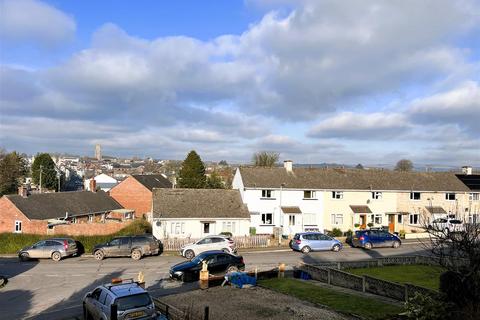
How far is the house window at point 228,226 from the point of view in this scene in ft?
149

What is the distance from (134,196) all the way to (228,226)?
1097 inches

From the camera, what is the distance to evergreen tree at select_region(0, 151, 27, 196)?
90.1 m

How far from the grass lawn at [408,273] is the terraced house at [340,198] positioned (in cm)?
1743

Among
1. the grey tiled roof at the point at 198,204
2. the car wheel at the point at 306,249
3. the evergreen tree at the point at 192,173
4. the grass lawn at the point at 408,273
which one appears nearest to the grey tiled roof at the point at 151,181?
the evergreen tree at the point at 192,173

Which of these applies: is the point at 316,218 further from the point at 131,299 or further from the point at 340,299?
the point at 131,299

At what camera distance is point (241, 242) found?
135 ft

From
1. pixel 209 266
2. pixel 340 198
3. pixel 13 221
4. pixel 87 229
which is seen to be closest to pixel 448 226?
pixel 209 266

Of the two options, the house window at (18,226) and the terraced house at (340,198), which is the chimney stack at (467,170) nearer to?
the terraced house at (340,198)

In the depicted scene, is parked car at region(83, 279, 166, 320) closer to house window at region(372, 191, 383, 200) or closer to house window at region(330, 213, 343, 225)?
house window at region(330, 213, 343, 225)

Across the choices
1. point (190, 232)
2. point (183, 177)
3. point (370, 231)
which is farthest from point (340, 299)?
point (183, 177)

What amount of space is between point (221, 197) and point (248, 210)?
3088mm

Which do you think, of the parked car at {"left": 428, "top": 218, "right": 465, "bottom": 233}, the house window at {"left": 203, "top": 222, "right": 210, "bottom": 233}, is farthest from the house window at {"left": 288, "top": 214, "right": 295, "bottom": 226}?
the parked car at {"left": 428, "top": 218, "right": 465, "bottom": 233}

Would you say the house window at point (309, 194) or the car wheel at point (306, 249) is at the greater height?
the house window at point (309, 194)

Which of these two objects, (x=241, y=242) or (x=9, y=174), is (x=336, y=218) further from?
(x=9, y=174)
